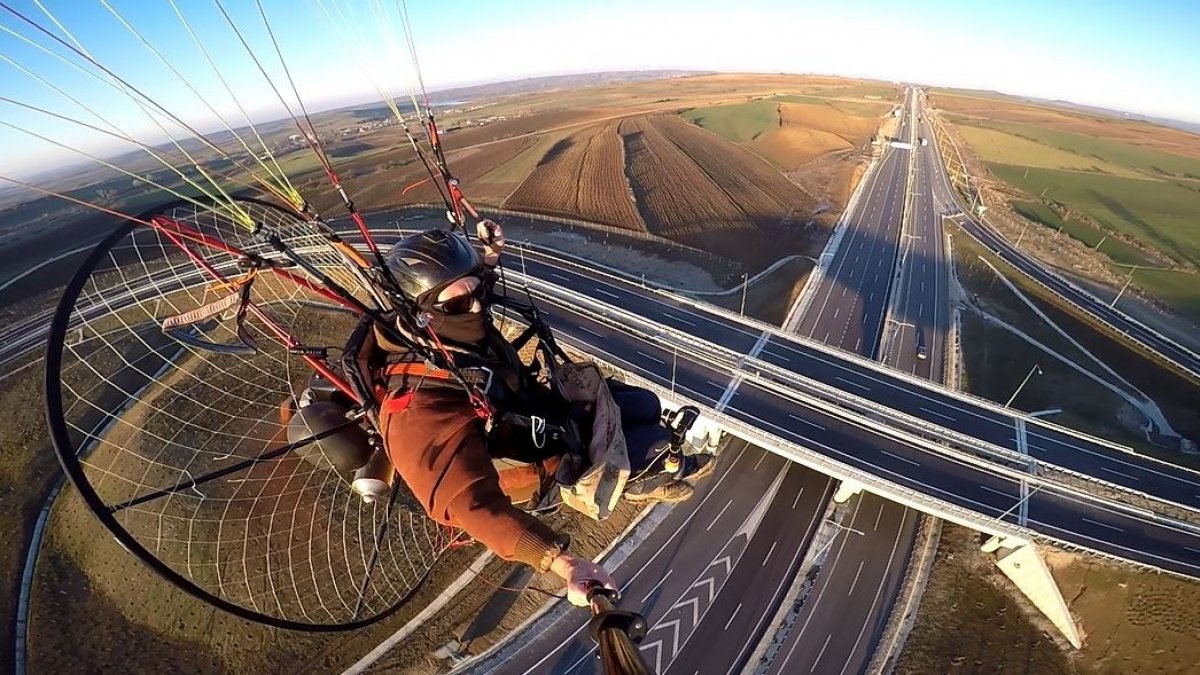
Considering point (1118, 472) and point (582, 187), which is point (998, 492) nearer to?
point (1118, 472)

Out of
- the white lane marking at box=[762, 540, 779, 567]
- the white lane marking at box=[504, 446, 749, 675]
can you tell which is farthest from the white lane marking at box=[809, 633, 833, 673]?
the white lane marking at box=[504, 446, 749, 675]

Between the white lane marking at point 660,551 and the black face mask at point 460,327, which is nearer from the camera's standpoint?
the black face mask at point 460,327

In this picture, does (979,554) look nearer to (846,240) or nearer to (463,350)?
(463,350)

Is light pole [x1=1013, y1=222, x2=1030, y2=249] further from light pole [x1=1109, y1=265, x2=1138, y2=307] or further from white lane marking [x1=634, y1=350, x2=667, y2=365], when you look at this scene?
white lane marking [x1=634, y1=350, x2=667, y2=365]

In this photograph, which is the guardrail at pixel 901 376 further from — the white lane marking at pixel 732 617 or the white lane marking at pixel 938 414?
the white lane marking at pixel 732 617

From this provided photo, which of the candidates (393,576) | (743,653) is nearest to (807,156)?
(743,653)

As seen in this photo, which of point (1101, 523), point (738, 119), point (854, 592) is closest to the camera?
point (854, 592)

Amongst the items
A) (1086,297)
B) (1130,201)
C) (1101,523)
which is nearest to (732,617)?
(1101,523)

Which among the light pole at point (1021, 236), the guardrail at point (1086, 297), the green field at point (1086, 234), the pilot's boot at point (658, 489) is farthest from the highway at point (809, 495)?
the green field at point (1086, 234)
